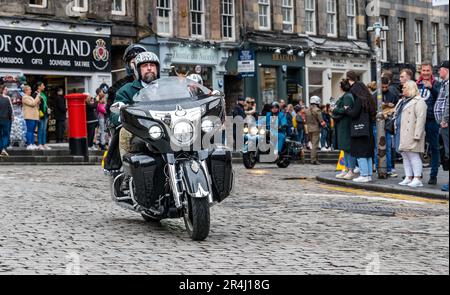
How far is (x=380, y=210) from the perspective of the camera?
1110 cm

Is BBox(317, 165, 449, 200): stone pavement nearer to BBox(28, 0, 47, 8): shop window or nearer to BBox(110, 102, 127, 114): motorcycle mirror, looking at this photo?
BBox(110, 102, 127, 114): motorcycle mirror

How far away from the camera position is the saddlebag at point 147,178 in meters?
8.34

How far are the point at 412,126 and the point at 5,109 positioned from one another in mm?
11097

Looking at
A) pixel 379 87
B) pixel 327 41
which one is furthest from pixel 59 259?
pixel 327 41

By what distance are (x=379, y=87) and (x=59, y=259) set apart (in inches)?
403

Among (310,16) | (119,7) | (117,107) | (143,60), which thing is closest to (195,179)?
(117,107)

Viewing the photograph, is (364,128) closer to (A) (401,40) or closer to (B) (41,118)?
(B) (41,118)

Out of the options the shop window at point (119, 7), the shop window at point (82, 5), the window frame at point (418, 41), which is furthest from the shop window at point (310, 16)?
the shop window at point (82, 5)

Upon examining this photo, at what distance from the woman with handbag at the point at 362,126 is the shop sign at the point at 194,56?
64.5 feet

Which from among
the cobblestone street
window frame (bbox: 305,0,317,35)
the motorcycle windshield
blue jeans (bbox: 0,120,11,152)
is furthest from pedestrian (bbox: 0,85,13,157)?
window frame (bbox: 305,0,317,35)

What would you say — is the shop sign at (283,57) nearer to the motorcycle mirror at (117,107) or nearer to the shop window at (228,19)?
the shop window at (228,19)

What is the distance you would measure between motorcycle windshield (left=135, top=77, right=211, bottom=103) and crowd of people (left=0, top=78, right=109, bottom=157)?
13444 mm

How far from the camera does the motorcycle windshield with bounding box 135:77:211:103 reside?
333 inches
